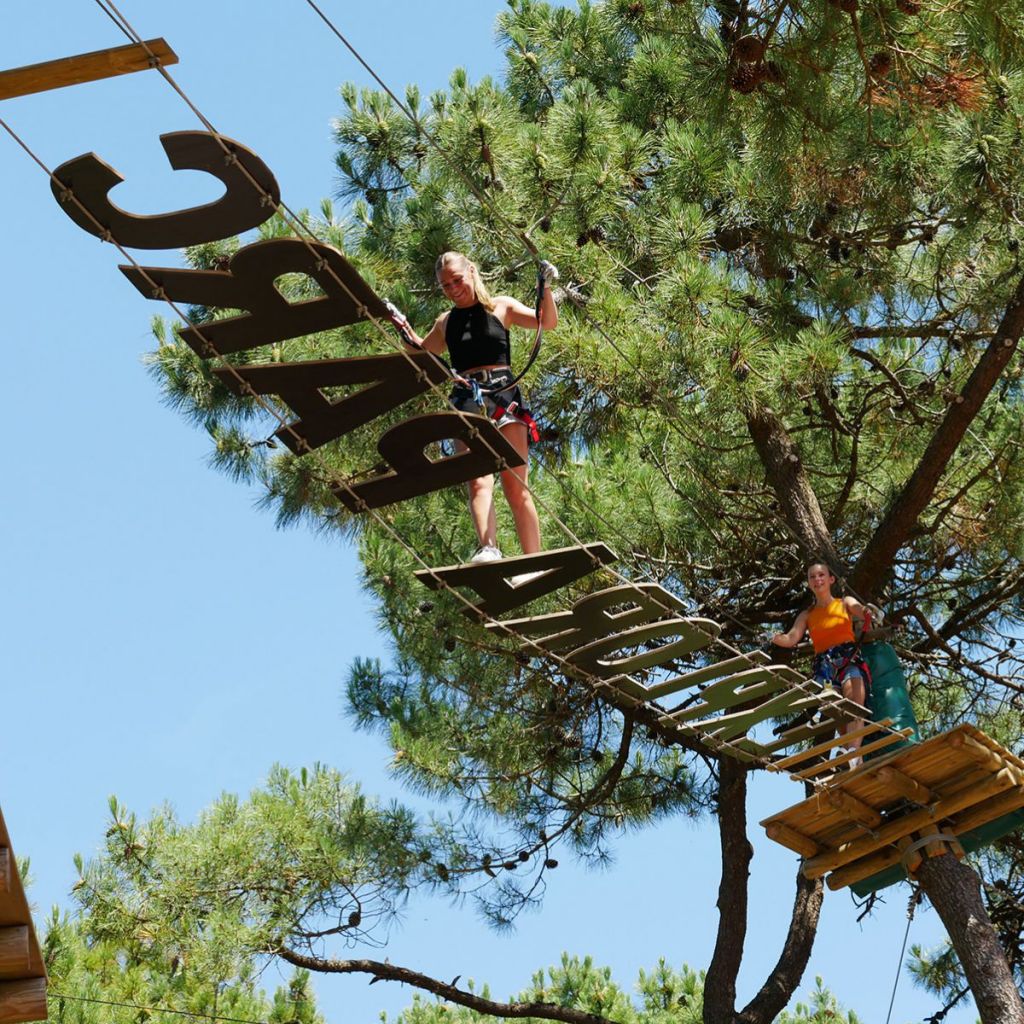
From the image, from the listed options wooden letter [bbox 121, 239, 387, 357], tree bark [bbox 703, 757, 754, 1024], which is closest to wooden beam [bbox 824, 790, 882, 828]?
tree bark [bbox 703, 757, 754, 1024]

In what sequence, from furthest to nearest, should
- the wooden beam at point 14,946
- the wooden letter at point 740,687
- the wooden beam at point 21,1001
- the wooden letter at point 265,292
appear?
the wooden letter at point 740,687 < the wooden beam at point 21,1001 < the wooden beam at point 14,946 < the wooden letter at point 265,292

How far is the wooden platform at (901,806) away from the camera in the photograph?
19.9 ft

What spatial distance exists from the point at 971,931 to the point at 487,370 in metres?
3.33

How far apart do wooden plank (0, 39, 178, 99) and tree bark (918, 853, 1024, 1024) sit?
4573 mm

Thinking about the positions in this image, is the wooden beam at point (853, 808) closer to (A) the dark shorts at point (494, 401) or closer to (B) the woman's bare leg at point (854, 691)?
(B) the woman's bare leg at point (854, 691)

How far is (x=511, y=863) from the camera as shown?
8594 millimetres

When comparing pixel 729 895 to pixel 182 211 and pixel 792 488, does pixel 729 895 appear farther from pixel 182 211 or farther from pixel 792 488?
pixel 182 211

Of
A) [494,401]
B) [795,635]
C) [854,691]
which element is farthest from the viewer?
[795,635]

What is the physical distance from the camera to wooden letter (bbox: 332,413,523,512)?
4.54 meters

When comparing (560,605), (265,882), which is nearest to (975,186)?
(560,605)

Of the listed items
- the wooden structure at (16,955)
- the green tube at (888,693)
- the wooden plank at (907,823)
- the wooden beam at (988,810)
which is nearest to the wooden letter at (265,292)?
the wooden structure at (16,955)

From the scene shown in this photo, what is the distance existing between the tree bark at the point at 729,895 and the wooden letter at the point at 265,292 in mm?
4679

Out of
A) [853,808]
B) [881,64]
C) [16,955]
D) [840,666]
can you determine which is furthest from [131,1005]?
[881,64]

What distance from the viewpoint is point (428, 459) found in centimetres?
467
